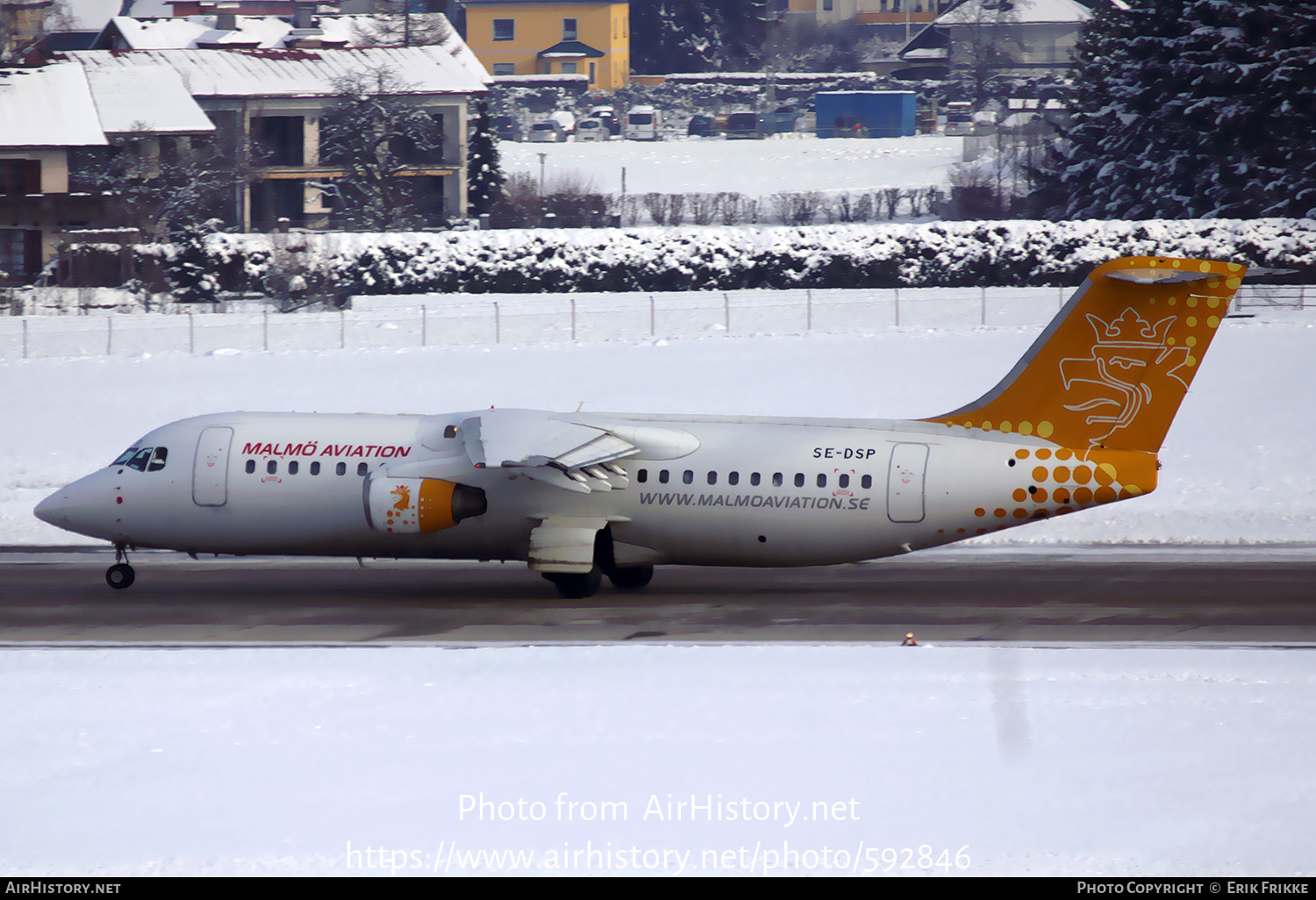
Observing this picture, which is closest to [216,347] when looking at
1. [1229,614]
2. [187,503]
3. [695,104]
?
[187,503]

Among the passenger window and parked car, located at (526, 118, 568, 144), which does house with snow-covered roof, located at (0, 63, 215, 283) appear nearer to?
the passenger window

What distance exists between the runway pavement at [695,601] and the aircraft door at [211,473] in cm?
171

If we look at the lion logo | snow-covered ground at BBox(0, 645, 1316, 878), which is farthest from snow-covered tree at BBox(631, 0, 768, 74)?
snow-covered ground at BBox(0, 645, 1316, 878)

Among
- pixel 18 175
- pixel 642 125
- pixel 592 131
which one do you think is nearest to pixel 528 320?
pixel 18 175

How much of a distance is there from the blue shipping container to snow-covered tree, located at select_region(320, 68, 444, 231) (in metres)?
55.3

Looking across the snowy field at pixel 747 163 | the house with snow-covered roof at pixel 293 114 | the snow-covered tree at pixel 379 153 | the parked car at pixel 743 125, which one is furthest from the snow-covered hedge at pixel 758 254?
the parked car at pixel 743 125

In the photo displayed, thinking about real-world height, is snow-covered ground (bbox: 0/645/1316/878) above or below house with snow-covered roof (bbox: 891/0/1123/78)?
below

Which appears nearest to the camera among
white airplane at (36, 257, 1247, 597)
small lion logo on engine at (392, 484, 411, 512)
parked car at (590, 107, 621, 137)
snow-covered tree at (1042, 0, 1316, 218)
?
white airplane at (36, 257, 1247, 597)

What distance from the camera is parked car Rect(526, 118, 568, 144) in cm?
13338

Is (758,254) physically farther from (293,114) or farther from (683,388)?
(293,114)

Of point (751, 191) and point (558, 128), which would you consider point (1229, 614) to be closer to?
point (751, 191)

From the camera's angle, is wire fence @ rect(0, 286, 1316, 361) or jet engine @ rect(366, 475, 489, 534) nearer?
jet engine @ rect(366, 475, 489, 534)

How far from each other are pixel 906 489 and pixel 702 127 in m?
116

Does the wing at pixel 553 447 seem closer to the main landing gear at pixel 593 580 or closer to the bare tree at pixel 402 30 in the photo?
the main landing gear at pixel 593 580
